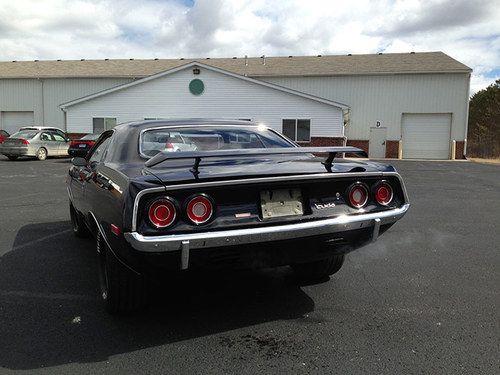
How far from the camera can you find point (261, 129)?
4.80 m

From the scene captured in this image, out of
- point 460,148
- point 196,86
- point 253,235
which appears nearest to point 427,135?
point 460,148

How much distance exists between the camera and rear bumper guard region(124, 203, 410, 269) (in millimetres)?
2779

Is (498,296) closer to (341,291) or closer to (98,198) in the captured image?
(341,291)

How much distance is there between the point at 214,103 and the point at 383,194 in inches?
944

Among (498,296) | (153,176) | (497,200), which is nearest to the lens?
(153,176)

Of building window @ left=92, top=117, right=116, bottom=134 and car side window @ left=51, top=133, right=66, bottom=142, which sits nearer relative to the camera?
car side window @ left=51, top=133, right=66, bottom=142

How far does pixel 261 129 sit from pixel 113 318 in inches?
92.2

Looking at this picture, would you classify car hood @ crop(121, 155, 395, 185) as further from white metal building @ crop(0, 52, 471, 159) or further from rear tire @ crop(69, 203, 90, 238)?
white metal building @ crop(0, 52, 471, 159)

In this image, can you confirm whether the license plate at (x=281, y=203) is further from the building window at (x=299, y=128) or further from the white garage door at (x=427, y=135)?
the white garage door at (x=427, y=135)

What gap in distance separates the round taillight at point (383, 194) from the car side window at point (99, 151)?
2.50 meters

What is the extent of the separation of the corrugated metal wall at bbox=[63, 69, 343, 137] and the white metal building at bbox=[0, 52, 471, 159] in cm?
6

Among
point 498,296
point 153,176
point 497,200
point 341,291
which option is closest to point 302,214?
point 153,176

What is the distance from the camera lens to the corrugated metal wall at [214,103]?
25797mm

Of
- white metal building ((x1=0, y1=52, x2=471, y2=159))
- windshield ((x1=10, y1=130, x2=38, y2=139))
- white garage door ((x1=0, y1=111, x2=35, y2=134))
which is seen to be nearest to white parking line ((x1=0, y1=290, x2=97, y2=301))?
windshield ((x1=10, y1=130, x2=38, y2=139))
